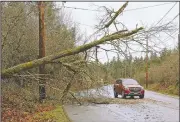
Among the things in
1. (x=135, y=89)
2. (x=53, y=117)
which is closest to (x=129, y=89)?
(x=135, y=89)

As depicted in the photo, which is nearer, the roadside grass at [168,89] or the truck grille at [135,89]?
the truck grille at [135,89]

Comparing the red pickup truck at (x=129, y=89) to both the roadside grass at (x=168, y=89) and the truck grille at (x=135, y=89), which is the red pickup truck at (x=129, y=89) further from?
the roadside grass at (x=168, y=89)

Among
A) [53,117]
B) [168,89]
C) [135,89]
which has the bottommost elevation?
[53,117]

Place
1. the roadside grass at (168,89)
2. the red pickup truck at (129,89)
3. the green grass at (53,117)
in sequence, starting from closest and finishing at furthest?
the green grass at (53,117) < the red pickup truck at (129,89) < the roadside grass at (168,89)

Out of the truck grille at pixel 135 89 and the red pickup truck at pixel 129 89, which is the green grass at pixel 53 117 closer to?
the red pickup truck at pixel 129 89

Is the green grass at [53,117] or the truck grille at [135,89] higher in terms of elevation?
the truck grille at [135,89]

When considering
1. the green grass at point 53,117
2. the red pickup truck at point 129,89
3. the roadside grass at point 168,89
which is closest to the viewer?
the green grass at point 53,117

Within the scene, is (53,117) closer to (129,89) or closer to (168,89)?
(129,89)

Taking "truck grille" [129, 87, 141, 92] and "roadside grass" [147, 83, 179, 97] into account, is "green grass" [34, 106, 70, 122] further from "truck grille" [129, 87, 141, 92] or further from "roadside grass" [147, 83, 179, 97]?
"roadside grass" [147, 83, 179, 97]

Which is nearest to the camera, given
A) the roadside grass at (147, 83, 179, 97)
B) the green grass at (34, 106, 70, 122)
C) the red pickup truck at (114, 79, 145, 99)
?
the green grass at (34, 106, 70, 122)

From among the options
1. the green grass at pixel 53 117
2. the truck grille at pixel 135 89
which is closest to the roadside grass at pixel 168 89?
the truck grille at pixel 135 89

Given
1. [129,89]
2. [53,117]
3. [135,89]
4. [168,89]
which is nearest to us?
[53,117]

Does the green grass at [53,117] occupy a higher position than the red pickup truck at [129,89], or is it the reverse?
the red pickup truck at [129,89]

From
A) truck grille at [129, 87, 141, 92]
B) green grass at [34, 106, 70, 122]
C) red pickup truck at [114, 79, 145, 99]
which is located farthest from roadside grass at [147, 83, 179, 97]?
green grass at [34, 106, 70, 122]
